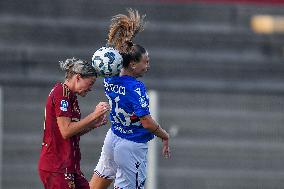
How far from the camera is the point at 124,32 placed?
9.36m

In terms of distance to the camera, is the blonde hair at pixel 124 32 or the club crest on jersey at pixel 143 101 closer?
the club crest on jersey at pixel 143 101

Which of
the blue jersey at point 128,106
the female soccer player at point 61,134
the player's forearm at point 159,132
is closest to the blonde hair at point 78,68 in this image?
the female soccer player at point 61,134

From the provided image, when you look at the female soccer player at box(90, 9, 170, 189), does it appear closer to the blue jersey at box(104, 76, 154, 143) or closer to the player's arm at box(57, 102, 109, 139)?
the blue jersey at box(104, 76, 154, 143)

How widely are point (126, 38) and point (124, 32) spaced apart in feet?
0.23

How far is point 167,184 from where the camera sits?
13773 millimetres

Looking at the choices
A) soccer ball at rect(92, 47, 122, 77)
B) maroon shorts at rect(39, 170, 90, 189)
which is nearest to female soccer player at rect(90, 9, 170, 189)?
A: soccer ball at rect(92, 47, 122, 77)

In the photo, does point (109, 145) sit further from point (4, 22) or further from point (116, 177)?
point (4, 22)

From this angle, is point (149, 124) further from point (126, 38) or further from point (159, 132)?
point (126, 38)

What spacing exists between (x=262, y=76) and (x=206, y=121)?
34.3 inches

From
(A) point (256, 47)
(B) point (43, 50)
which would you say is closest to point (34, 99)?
(B) point (43, 50)

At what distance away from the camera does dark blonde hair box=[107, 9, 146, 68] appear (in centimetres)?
927

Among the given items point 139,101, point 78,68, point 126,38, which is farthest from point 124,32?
point 78,68

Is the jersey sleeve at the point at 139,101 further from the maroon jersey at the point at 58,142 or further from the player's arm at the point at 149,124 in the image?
the maroon jersey at the point at 58,142

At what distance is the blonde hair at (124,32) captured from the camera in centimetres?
930
